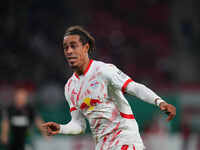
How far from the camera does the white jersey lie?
436 centimetres

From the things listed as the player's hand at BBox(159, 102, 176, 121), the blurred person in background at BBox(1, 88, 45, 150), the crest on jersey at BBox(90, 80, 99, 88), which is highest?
the crest on jersey at BBox(90, 80, 99, 88)

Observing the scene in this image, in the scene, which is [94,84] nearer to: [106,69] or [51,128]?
[106,69]

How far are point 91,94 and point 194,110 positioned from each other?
9204 millimetres

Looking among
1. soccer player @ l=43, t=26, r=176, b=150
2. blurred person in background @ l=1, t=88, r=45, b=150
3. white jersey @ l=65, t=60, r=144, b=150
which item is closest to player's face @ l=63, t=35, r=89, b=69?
soccer player @ l=43, t=26, r=176, b=150

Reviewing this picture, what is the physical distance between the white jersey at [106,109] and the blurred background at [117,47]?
713 centimetres

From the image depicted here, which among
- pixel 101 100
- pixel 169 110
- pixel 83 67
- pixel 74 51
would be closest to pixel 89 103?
pixel 101 100

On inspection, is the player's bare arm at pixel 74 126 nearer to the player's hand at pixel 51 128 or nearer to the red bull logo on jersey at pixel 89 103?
the player's hand at pixel 51 128

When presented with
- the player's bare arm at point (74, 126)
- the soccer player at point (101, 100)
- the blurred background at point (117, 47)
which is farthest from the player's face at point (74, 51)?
the blurred background at point (117, 47)

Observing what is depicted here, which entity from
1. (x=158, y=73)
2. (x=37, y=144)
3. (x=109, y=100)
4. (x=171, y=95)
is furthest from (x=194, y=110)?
(x=109, y=100)

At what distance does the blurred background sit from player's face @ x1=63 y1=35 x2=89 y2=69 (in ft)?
23.5

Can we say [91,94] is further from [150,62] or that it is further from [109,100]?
[150,62]

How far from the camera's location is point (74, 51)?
173 inches

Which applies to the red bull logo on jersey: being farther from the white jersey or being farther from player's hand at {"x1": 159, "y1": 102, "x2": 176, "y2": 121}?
player's hand at {"x1": 159, "y1": 102, "x2": 176, "y2": 121}

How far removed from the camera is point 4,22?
15828 mm
